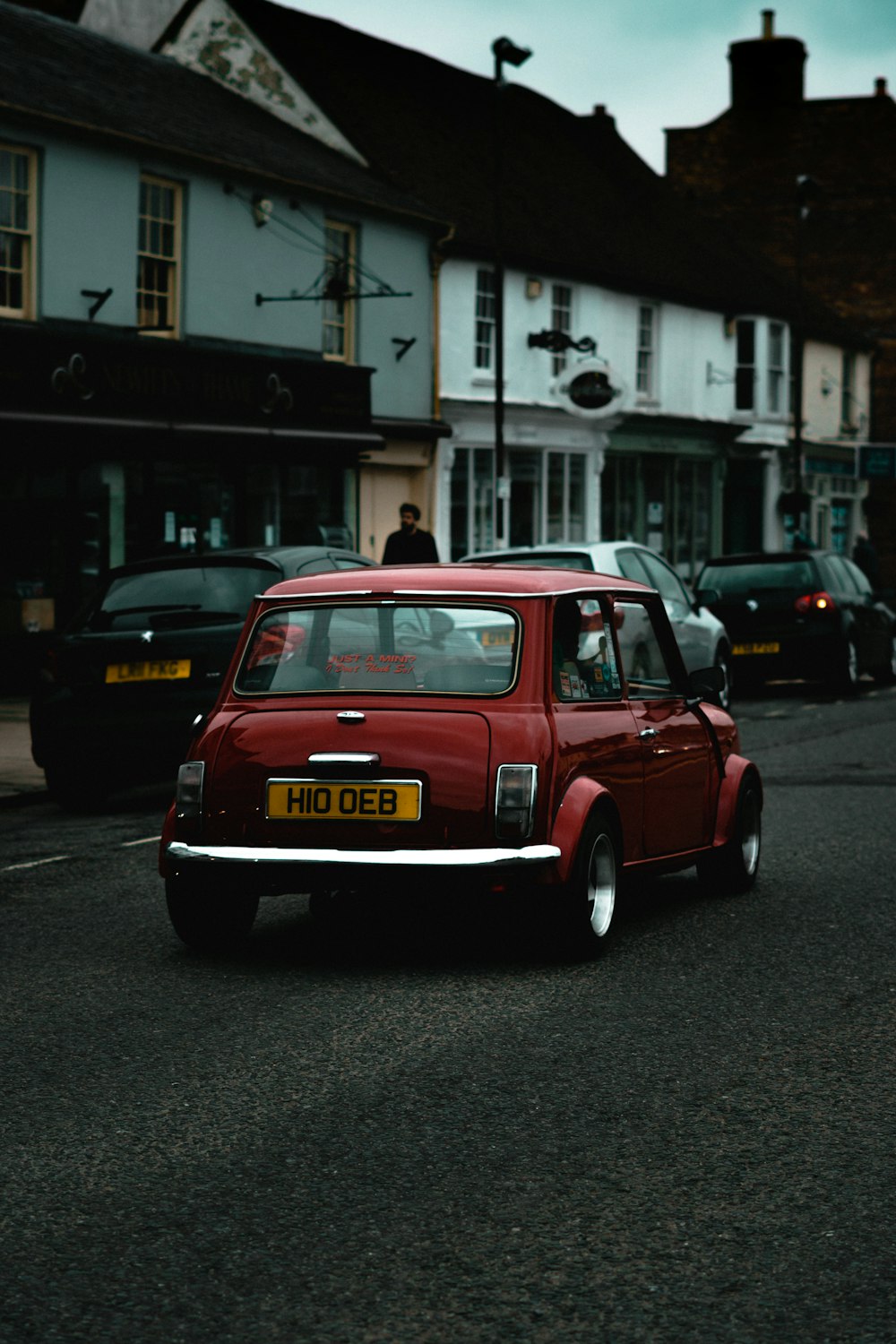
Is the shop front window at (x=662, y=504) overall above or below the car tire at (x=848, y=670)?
above

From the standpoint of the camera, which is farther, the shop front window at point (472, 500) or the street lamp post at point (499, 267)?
the shop front window at point (472, 500)

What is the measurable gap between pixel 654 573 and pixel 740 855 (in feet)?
28.5

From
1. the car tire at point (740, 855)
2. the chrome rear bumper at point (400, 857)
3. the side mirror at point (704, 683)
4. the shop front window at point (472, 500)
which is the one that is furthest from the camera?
the shop front window at point (472, 500)

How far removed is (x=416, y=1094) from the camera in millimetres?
5371

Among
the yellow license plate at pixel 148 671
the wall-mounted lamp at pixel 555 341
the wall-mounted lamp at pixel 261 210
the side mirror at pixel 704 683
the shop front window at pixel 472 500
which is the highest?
the wall-mounted lamp at pixel 261 210

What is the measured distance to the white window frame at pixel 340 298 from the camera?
27281 mm

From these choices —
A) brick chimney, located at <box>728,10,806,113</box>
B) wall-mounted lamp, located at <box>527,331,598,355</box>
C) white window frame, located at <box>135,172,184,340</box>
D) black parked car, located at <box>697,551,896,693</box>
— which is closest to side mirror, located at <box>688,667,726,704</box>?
black parked car, located at <box>697,551,896,693</box>

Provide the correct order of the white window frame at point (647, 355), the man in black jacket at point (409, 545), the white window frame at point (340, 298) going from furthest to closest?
the white window frame at point (647, 355) → the white window frame at point (340, 298) → the man in black jacket at point (409, 545)

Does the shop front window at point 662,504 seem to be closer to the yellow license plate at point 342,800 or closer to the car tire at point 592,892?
the car tire at point 592,892

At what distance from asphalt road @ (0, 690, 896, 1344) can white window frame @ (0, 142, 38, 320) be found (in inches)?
562

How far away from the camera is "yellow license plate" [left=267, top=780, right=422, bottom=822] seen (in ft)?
22.4

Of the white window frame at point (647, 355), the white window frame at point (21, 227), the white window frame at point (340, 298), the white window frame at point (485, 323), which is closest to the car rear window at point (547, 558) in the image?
the white window frame at point (21, 227)

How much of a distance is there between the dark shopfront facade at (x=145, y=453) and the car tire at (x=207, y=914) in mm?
14020

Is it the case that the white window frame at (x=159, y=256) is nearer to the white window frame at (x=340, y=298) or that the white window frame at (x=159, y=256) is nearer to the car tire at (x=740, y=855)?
the white window frame at (x=340, y=298)
